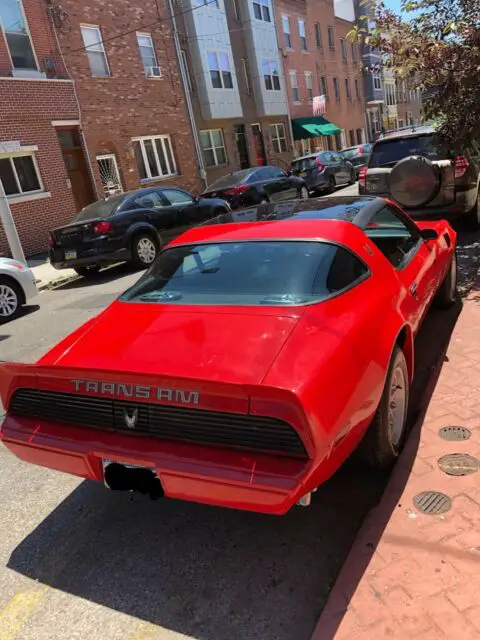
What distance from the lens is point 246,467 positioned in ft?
7.11

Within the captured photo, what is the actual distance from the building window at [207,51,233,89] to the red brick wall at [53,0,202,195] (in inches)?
126

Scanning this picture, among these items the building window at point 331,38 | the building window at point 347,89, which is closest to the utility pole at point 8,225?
the building window at point 331,38

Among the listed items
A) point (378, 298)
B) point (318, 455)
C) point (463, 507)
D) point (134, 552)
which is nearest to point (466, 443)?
point (463, 507)

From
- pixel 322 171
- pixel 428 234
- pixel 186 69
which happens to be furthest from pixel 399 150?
pixel 186 69

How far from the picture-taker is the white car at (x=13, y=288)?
8.18 m

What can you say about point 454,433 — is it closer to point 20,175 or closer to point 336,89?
point 20,175

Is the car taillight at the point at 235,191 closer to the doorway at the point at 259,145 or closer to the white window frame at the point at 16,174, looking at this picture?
the white window frame at the point at 16,174

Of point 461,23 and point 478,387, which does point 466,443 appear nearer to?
point 478,387

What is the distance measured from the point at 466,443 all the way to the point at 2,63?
1516cm

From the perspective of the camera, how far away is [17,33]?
47.9ft

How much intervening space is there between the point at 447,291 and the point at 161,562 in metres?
3.94

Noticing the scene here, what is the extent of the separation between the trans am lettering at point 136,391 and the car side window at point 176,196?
9350 mm

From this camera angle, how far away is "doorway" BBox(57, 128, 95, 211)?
1619 centimetres

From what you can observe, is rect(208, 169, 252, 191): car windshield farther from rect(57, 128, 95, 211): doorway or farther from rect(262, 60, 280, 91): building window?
rect(262, 60, 280, 91): building window
